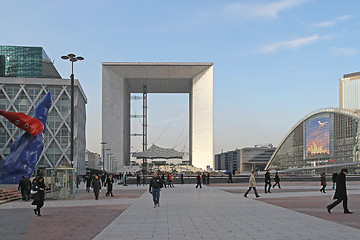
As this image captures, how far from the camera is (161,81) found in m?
119

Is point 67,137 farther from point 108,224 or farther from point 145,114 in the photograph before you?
point 108,224

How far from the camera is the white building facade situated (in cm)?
11225

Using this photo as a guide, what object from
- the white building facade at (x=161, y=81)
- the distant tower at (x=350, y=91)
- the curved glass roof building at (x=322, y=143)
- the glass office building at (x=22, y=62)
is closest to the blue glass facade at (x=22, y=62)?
the glass office building at (x=22, y=62)

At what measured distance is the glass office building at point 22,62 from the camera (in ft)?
327

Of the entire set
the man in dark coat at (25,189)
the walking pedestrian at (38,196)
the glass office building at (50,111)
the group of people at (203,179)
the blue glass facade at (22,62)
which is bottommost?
the group of people at (203,179)

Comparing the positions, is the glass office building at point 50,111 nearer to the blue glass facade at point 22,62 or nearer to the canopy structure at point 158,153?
the blue glass facade at point 22,62

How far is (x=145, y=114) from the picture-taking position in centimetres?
13238

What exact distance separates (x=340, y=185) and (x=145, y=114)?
118828 mm

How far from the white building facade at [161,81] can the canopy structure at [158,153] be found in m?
9.74

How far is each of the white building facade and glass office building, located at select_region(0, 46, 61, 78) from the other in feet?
56.0

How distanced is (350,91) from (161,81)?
7670 centimetres

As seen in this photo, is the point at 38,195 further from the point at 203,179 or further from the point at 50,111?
the point at 50,111

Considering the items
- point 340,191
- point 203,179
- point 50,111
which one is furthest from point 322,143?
point 340,191

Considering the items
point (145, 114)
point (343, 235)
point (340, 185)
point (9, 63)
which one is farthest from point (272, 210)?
point (145, 114)
